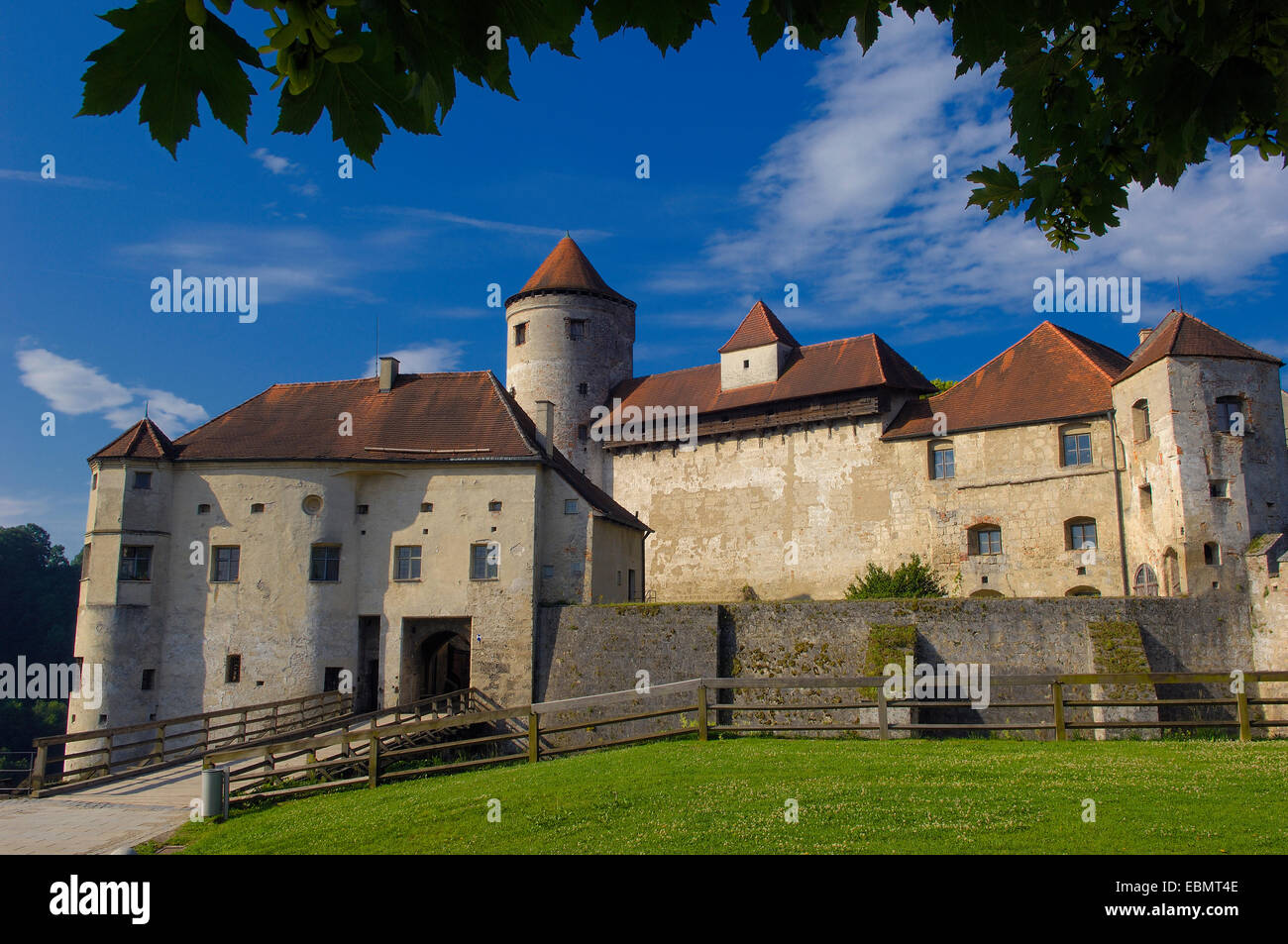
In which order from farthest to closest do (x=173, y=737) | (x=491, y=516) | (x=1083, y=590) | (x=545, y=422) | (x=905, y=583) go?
(x=905, y=583), (x=545, y=422), (x=1083, y=590), (x=491, y=516), (x=173, y=737)

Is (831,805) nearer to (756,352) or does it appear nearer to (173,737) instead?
(173,737)

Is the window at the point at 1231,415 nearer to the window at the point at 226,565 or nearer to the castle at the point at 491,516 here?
the castle at the point at 491,516

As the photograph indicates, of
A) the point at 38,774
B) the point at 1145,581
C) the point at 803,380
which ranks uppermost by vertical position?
the point at 803,380

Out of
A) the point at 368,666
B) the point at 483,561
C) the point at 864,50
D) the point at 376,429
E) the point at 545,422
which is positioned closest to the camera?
the point at 864,50

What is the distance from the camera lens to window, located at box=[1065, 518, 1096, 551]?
99.0 feet

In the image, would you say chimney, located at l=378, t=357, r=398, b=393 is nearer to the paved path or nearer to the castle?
the castle

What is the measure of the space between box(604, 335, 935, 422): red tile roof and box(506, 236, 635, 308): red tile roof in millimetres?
5022

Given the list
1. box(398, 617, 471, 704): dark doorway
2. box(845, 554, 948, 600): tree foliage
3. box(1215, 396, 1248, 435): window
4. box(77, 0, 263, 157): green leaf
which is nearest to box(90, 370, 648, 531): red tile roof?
box(398, 617, 471, 704): dark doorway

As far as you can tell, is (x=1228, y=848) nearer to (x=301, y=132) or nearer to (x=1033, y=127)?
(x=1033, y=127)

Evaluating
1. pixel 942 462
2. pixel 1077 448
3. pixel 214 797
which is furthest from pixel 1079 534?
pixel 214 797

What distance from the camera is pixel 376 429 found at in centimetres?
2978

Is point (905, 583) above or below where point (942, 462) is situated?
below

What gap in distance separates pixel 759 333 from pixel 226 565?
951 inches

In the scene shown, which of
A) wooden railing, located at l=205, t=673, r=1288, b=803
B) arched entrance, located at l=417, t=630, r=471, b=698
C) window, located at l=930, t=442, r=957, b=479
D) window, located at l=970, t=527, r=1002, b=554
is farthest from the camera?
window, located at l=930, t=442, r=957, b=479
